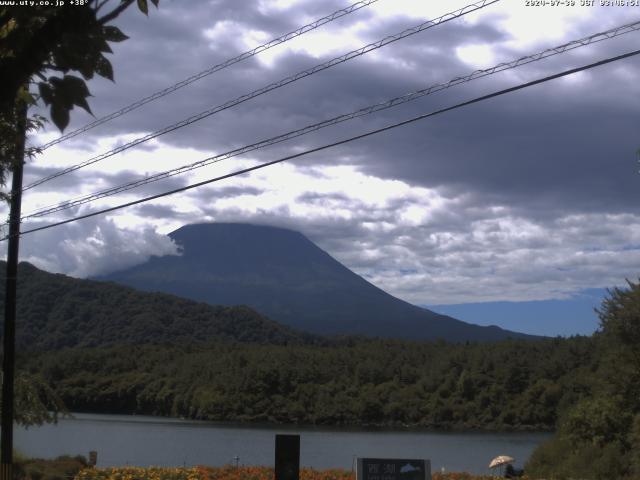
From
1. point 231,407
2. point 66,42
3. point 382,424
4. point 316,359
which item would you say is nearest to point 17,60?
point 66,42

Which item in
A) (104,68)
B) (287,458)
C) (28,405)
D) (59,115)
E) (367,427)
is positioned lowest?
(367,427)

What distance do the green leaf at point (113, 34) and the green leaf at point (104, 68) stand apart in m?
0.09

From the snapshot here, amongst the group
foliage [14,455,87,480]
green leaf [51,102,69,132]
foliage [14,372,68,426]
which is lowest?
foliage [14,455,87,480]

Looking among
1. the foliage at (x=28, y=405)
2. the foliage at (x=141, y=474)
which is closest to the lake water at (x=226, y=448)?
the foliage at (x=28, y=405)

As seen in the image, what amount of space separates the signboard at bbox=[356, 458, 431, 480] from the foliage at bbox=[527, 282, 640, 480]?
578 inches

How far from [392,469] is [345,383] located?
7975 cm

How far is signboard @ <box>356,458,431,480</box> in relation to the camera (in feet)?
35.6

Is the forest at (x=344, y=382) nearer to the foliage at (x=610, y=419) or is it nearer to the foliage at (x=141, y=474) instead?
the foliage at (x=610, y=419)

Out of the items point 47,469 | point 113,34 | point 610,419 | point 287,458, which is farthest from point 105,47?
point 610,419

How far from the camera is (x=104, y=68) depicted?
363cm

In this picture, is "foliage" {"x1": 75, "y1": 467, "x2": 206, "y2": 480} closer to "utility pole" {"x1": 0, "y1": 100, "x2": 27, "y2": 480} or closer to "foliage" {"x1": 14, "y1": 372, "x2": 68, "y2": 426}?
"foliage" {"x1": 14, "y1": 372, "x2": 68, "y2": 426}

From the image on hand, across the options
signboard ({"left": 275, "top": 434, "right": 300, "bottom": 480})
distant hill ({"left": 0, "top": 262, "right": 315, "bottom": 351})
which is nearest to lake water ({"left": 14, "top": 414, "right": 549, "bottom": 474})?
signboard ({"left": 275, "top": 434, "right": 300, "bottom": 480})

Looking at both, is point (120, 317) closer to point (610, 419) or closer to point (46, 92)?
point (610, 419)

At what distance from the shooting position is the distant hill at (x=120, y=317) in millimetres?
136750
